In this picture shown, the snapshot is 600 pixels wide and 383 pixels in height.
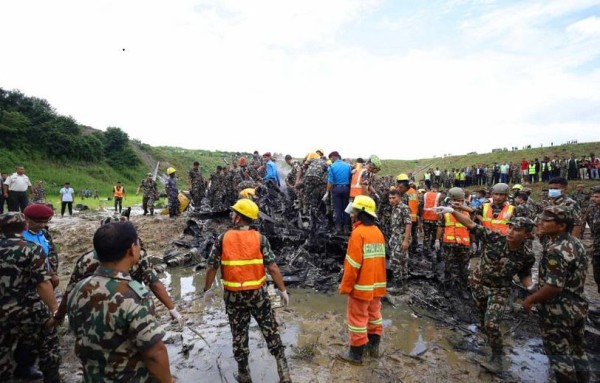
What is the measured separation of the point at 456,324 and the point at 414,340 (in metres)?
0.99

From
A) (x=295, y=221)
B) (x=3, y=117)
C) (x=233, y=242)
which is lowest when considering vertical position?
(x=295, y=221)

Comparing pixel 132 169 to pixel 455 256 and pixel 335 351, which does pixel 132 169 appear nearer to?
pixel 455 256

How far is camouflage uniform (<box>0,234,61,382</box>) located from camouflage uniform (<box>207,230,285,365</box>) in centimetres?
168

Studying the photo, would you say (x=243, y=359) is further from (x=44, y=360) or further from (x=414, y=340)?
(x=414, y=340)

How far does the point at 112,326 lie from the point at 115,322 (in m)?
0.03

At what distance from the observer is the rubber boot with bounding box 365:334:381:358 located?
4457mm

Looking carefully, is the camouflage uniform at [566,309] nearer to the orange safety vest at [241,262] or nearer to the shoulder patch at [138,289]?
the orange safety vest at [241,262]

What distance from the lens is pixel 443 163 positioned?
4628cm

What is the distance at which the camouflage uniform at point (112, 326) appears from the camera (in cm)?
197

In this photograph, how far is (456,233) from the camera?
648cm

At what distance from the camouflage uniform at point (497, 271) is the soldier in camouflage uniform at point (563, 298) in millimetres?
703

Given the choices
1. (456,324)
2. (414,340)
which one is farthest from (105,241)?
(456,324)

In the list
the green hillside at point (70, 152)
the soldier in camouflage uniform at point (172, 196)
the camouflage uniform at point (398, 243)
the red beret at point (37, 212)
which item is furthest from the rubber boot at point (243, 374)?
the green hillside at point (70, 152)

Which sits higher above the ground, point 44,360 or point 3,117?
point 3,117
